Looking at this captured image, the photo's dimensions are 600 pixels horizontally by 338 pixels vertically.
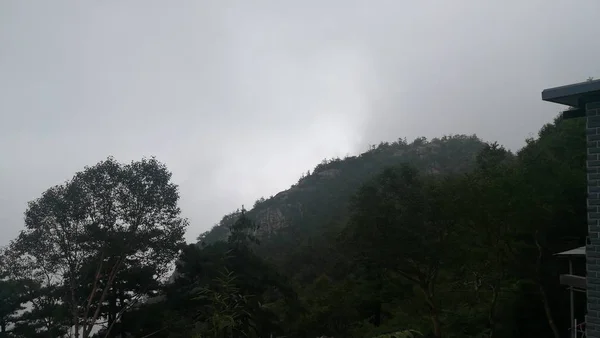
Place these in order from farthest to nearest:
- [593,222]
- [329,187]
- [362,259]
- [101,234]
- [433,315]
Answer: [329,187]
[101,234]
[362,259]
[433,315]
[593,222]

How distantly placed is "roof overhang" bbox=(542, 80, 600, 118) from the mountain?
3356cm

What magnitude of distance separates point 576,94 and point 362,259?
343 inches

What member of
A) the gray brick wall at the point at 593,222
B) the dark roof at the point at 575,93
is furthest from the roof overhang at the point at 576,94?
the gray brick wall at the point at 593,222

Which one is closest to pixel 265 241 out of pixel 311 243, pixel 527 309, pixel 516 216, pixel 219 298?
pixel 311 243

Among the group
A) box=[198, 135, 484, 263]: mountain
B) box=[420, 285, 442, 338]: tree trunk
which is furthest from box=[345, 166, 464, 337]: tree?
box=[198, 135, 484, 263]: mountain

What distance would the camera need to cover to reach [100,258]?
15.7 meters

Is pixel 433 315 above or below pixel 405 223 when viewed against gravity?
below

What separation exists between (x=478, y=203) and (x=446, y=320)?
352 centimetres

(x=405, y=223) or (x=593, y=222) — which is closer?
(x=593, y=222)

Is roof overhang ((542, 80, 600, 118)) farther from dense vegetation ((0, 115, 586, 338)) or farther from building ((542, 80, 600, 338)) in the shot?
dense vegetation ((0, 115, 586, 338))

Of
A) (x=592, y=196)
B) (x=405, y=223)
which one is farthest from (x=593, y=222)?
(x=405, y=223)

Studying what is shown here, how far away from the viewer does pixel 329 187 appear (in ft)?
170

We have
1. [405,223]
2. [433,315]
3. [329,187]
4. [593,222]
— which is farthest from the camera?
[329,187]

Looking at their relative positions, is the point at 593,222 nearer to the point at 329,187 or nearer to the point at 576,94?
the point at 576,94
